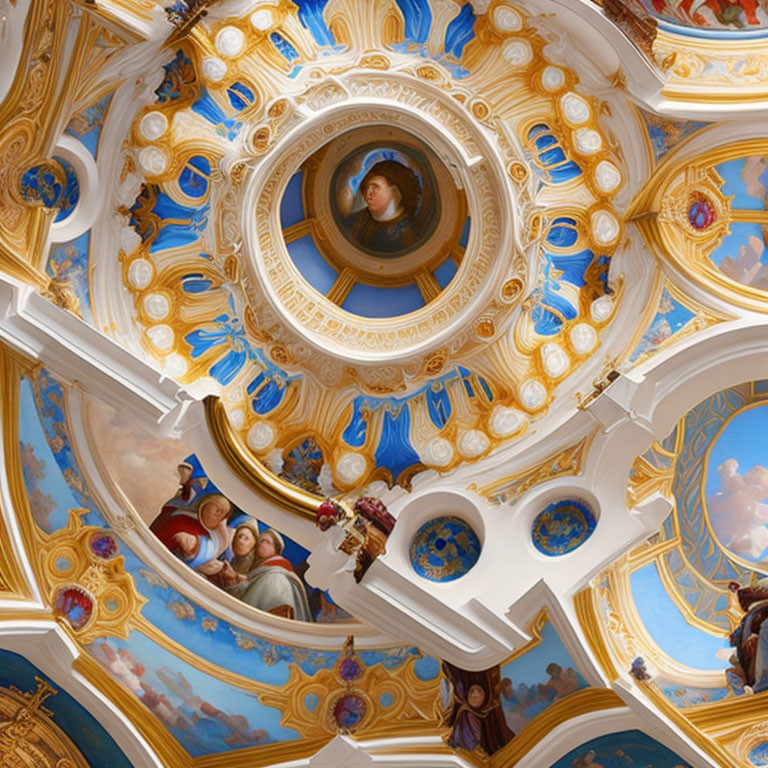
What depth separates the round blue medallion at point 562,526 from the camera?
12984 millimetres

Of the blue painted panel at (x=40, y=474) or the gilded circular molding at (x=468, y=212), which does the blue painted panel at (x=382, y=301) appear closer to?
the gilded circular molding at (x=468, y=212)

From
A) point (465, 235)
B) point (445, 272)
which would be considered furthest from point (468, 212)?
point (445, 272)

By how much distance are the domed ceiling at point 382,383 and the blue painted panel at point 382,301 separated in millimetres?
45

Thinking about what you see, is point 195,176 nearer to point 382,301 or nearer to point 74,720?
point 382,301

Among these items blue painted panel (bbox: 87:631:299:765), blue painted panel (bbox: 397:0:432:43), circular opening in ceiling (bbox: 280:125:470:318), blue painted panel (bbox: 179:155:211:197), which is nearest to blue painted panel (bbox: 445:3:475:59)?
blue painted panel (bbox: 397:0:432:43)

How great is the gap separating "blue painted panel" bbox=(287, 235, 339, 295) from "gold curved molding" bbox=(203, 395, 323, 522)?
2.33 m

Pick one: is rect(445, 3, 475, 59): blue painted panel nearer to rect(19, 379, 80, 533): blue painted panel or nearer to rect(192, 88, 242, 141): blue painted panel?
rect(192, 88, 242, 141): blue painted panel

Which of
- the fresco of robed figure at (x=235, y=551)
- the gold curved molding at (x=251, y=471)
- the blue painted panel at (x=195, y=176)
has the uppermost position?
→ the blue painted panel at (x=195, y=176)

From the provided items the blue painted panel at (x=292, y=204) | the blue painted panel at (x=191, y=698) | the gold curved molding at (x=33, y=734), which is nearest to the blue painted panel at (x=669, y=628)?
the blue painted panel at (x=191, y=698)

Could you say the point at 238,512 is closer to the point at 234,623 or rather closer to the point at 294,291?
the point at 234,623

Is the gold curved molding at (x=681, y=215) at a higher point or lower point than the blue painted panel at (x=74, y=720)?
higher

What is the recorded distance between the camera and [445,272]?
49.5 feet

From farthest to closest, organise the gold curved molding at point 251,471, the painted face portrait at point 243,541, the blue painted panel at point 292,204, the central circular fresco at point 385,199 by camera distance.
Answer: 1. the central circular fresco at point 385,199
2. the blue painted panel at point 292,204
3. the painted face portrait at point 243,541
4. the gold curved molding at point 251,471

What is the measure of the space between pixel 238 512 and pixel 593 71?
6.08 m
